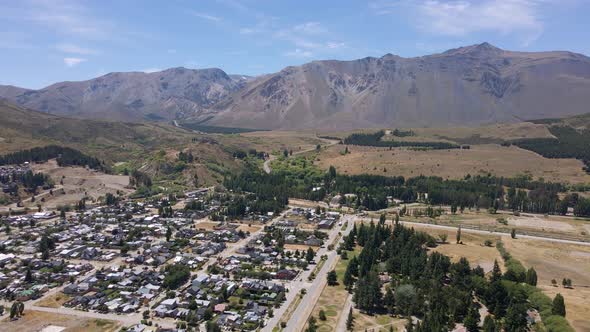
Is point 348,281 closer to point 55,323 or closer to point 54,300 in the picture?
point 55,323

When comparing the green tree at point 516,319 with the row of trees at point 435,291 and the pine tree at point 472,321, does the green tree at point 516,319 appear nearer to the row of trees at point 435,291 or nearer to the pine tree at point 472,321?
the row of trees at point 435,291

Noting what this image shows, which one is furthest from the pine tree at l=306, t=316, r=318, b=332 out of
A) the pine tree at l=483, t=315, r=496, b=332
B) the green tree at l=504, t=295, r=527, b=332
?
the green tree at l=504, t=295, r=527, b=332

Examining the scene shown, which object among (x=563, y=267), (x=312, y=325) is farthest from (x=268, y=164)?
(x=312, y=325)

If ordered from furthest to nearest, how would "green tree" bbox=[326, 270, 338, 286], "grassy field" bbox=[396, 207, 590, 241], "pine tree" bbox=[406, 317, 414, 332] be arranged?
"grassy field" bbox=[396, 207, 590, 241] < "green tree" bbox=[326, 270, 338, 286] < "pine tree" bbox=[406, 317, 414, 332]

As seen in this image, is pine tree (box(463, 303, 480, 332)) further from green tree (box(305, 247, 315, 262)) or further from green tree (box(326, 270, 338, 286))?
green tree (box(305, 247, 315, 262))

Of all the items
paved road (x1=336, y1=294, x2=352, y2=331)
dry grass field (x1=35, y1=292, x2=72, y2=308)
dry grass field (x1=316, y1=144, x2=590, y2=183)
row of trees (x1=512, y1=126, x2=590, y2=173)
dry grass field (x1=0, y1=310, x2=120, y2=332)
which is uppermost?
→ row of trees (x1=512, y1=126, x2=590, y2=173)
